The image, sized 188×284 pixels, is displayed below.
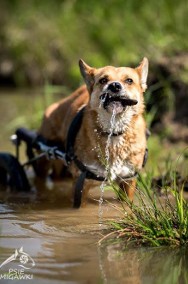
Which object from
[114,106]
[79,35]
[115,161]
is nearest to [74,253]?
[115,161]

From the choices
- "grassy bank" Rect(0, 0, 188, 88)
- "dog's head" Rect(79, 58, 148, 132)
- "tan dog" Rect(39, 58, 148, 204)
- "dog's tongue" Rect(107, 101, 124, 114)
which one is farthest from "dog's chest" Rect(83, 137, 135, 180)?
"grassy bank" Rect(0, 0, 188, 88)

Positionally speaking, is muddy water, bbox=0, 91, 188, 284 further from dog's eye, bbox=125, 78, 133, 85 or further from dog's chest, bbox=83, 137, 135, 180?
dog's eye, bbox=125, 78, 133, 85

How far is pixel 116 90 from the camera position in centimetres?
646

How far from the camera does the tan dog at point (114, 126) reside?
653cm

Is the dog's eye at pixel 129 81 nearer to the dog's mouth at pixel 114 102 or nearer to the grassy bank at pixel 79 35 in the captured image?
the dog's mouth at pixel 114 102

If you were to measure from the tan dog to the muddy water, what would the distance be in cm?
42

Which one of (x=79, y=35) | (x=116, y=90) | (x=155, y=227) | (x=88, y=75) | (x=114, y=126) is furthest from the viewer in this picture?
(x=79, y=35)

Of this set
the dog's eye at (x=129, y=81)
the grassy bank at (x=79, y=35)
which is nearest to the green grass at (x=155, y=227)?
the dog's eye at (x=129, y=81)

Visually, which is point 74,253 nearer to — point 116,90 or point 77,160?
point 77,160

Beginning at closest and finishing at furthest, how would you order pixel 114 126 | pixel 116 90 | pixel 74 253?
pixel 74 253
pixel 116 90
pixel 114 126

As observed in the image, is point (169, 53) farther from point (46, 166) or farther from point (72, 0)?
point (72, 0)

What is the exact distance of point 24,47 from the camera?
16.5m

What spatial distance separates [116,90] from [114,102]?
118 millimetres

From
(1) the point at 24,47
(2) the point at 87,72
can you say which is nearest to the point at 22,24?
(1) the point at 24,47
